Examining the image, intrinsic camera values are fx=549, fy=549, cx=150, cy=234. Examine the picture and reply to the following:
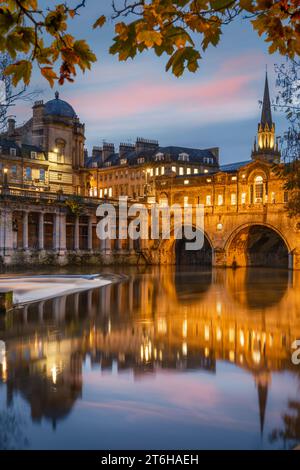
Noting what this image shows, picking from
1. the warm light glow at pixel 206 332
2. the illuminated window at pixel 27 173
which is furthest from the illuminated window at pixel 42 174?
the warm light glow at pixel 206 332

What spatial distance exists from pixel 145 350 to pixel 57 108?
65600 mm

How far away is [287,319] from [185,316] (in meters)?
4.27

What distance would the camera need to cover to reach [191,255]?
258ft

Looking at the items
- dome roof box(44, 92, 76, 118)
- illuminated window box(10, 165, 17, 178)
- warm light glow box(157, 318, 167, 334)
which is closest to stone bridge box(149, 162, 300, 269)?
dome roof box(44, 92, 76, 118)

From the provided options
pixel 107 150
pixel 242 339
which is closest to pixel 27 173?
pixel 107 150

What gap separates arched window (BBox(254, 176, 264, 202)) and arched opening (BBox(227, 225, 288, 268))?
3.79 meters

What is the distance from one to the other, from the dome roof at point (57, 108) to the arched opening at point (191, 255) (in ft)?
78.3

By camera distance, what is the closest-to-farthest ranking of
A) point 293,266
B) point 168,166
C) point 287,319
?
point 287,319
point 293,266
point 168,166

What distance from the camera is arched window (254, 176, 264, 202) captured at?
6581cm

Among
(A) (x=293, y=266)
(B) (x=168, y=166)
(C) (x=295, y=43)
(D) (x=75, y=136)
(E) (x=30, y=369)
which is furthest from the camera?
(B) (x=168, y=166)

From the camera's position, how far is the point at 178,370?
13.9 m

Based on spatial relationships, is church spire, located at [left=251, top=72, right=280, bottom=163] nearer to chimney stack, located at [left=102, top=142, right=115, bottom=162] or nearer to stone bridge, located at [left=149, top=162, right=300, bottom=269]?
chimney stack, located at [left=102, top=142, right=115, bottom=162]
